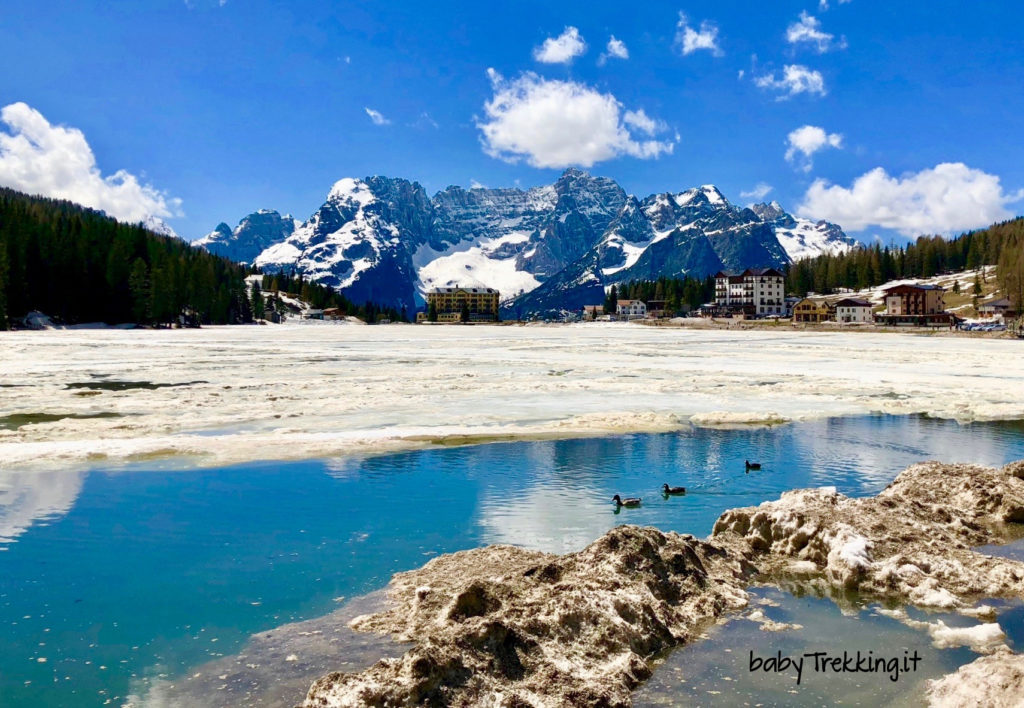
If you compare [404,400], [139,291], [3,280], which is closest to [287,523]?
[404,400]

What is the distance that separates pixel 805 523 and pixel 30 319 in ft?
497

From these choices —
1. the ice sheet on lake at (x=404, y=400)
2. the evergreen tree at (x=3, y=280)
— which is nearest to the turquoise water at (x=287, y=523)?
the ice sheet on lake at (x=404, y=400)

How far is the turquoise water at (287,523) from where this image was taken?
10.8 metres

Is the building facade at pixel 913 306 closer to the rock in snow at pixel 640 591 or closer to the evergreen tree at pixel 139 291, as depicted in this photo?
the evergreen tree at pixel 139 291

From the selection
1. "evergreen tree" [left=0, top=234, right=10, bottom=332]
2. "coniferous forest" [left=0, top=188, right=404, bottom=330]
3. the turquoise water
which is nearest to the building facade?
"coniferous forest" [left=0, top=188, right=404, bottom=330]

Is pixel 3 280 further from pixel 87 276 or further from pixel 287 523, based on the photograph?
pixel 287 523

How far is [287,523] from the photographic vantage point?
16.6 meters

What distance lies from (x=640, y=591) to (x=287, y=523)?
8.73 metres

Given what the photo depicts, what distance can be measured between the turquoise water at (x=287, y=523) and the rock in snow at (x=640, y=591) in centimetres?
181

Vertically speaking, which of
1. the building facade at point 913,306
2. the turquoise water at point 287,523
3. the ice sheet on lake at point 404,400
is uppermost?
the building facade at point 913,306

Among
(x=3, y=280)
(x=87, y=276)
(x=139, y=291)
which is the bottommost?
(x=139, y=291)

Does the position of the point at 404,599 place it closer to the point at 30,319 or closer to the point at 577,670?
the point at 577,670

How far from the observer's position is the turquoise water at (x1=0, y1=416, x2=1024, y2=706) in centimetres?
1079

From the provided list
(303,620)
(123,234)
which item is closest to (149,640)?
(303,620)
